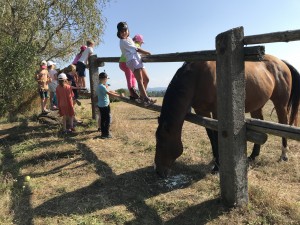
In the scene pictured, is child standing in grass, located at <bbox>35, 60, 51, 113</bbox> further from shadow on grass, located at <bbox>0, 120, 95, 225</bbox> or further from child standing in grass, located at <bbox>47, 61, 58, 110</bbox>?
shadow on grass, located at <bbox>0, 120, 95, 225</bbox>

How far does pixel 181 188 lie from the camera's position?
4.35 metres

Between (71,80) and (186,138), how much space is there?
4214 millimetres

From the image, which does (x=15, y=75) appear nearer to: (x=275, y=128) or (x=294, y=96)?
(x=294, y=96)

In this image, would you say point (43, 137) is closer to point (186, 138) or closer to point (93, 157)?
point (93, 157)

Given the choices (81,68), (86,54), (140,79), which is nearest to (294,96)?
(140,79)

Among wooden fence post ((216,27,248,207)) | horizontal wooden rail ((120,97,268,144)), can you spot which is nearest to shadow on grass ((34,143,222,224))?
wooden fence post ((216,27,248,207))

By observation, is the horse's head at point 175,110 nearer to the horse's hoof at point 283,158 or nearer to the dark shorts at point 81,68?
the horse's hoof at point 283,158

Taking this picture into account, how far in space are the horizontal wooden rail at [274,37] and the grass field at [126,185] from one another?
69.7 inches

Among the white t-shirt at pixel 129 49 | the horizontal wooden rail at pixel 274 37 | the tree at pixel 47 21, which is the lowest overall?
the horizontal wooden rail at pixel 274 37

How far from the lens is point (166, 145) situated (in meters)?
4.37

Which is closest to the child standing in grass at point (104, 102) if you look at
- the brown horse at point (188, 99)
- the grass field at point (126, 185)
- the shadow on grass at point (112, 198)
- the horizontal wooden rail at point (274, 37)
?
the grass field at point (126, 185)

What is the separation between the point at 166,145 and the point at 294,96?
283 cm

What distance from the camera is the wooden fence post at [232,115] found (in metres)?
3.30

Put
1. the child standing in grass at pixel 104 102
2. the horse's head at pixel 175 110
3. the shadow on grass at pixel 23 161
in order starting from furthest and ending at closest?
the child standing in grass at pixel 104 102, the horse's head at pixel 175 110, the shadow on grass at pixel 23 161
